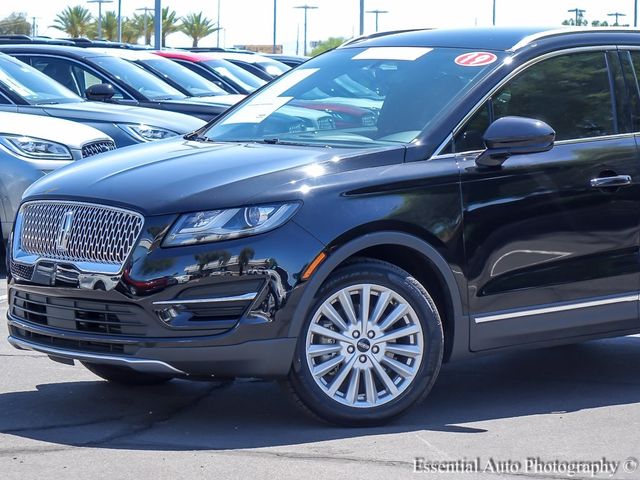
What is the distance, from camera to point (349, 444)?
523 cm

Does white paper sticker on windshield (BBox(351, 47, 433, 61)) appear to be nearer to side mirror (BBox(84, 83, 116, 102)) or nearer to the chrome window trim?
the chrome window trim

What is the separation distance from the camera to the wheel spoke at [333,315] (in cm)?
533

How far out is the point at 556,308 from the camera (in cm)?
596

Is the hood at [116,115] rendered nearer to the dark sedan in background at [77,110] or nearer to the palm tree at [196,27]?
the dark sedan in background at [77,110]

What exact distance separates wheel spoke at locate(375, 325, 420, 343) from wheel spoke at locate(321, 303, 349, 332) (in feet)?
0.57

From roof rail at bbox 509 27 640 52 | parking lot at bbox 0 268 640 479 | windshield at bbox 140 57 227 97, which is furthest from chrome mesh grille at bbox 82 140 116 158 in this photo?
roof rail at bbox 509 27 640 52

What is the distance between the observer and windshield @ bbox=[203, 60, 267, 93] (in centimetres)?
1916

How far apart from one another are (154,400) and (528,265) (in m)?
1.88

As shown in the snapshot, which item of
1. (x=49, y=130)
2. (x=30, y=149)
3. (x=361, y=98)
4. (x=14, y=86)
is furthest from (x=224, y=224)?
(x=14, y=86)

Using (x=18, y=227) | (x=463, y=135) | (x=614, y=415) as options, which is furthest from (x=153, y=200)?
(x=614, y=415)

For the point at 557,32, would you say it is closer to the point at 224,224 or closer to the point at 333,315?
the point at 333,315

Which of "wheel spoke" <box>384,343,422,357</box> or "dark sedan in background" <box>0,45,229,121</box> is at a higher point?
"dark sedan in background" <box>0,45,229,121</box>

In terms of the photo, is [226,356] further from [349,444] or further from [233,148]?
[233,148]

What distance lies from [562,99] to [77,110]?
24.2 feet
